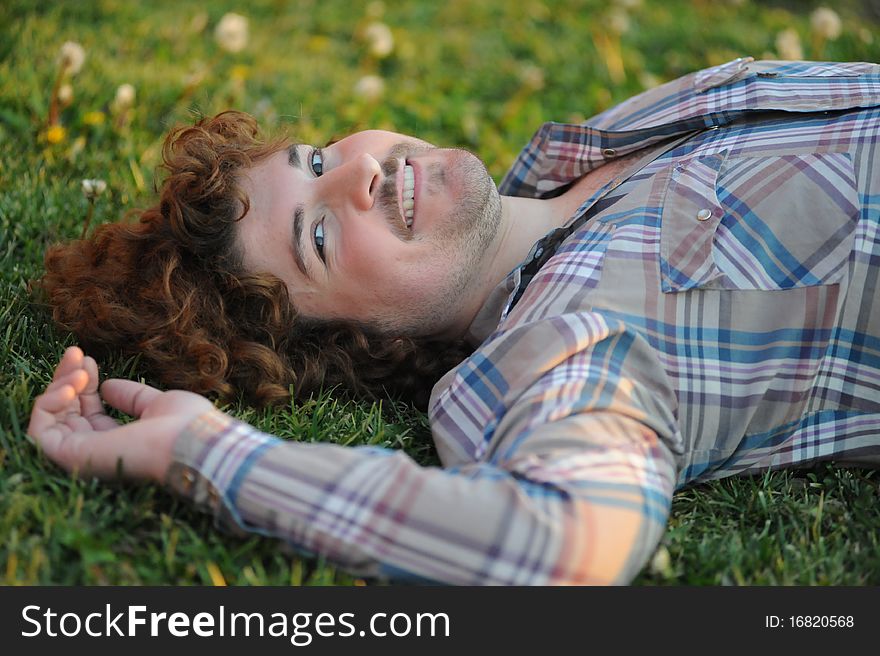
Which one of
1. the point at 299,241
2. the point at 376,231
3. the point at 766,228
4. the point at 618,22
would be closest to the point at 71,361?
the point at 299,241

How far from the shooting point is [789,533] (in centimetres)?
217

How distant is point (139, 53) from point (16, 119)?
1.10 metres

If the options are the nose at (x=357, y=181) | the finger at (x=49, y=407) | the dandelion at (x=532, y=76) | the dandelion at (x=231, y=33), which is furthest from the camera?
the dandelion at (x=532, y=76)

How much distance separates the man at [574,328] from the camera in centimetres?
180

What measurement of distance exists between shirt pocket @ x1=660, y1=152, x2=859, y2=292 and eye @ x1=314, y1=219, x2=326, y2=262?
93 centimetres

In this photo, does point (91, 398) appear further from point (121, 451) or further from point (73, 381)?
point (121, 451)

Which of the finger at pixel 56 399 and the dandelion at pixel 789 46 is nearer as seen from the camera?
the finger at pixel 56 399

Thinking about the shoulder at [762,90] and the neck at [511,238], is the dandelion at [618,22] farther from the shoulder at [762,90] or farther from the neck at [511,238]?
the neck at [511,238]

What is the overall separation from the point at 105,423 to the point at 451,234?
3.44 feet

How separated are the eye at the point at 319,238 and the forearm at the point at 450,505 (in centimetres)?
79

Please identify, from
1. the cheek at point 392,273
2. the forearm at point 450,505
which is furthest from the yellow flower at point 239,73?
the forearm at point 450,505

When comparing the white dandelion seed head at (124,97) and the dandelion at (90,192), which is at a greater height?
the white dandelion seed head at (124,97)

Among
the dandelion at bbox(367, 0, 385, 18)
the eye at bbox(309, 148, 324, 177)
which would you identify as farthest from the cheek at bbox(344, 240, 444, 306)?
the dandelion at bbox(367, 0, 385, 18)

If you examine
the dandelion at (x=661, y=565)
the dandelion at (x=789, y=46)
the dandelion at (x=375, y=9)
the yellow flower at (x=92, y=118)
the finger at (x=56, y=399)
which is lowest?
the dandelion at (x=661, y=565)
